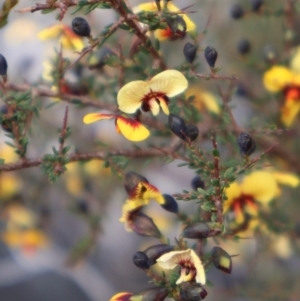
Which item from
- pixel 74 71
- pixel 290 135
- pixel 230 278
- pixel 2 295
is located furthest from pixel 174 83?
pixel 2 295

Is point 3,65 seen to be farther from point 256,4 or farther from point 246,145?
point 256,4

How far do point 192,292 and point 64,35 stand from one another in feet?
1.47

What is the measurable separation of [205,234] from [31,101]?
0.31 metres

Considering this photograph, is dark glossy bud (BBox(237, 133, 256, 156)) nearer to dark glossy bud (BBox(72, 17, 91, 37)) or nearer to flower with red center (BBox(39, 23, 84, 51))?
dark glossy bud (BBox(72, 17, 91, 37))

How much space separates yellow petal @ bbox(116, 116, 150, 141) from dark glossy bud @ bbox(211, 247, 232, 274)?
14 centimetres

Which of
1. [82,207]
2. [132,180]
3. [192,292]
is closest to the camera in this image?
[192,292]

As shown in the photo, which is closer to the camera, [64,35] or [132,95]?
[132,95]

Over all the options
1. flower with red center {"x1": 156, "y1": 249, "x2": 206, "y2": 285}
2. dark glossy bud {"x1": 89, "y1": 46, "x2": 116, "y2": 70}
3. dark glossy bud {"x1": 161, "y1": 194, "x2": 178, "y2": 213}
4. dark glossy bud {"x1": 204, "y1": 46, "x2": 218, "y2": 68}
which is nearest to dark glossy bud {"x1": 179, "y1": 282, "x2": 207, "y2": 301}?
flower with red center {"x1": 156, "y1": 249, "x2": 206, "y2": 285}

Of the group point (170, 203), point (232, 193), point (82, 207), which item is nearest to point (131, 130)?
point (170, 203)

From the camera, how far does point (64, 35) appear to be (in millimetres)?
804

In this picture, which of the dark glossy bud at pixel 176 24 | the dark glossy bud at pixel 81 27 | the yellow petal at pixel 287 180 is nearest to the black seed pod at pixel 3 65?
the dark glossy bud at pixel 81 27

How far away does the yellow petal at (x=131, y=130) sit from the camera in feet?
1.86

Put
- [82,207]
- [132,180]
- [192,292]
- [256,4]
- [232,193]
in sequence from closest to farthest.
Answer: [192,292], [132,180], [232,193], [256,4], [82,207]

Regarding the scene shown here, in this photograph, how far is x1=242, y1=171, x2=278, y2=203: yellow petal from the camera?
2.45ft
